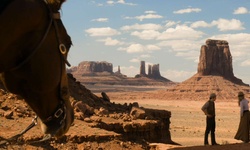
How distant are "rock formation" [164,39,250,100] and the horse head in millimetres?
84275

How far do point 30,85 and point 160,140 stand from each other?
40.7 feet

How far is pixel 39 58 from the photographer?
194 centimetres

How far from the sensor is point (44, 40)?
196 cm

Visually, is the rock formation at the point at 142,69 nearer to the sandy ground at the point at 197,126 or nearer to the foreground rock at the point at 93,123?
the sandy ground at the point at 197,126

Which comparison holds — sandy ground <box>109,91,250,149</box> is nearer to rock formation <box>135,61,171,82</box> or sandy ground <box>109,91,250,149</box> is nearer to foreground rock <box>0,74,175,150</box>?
foreground rock <box>0,74,175,150</box>

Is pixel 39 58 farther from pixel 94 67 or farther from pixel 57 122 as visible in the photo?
pixel 94 67

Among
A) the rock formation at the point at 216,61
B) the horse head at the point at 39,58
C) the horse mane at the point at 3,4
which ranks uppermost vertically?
the horse mane at the point at 3,4

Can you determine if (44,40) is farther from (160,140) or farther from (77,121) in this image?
(160,140)

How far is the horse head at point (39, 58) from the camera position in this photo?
6.19ft

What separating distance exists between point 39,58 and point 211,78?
301ft

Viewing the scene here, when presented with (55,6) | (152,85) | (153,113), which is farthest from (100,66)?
(55,6)

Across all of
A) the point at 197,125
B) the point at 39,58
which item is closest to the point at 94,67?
the point at 197,125

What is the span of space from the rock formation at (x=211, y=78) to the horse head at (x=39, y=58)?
8427cm

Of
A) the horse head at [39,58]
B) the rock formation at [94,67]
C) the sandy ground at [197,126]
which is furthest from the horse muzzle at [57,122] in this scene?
the rock formation at [94,67]
